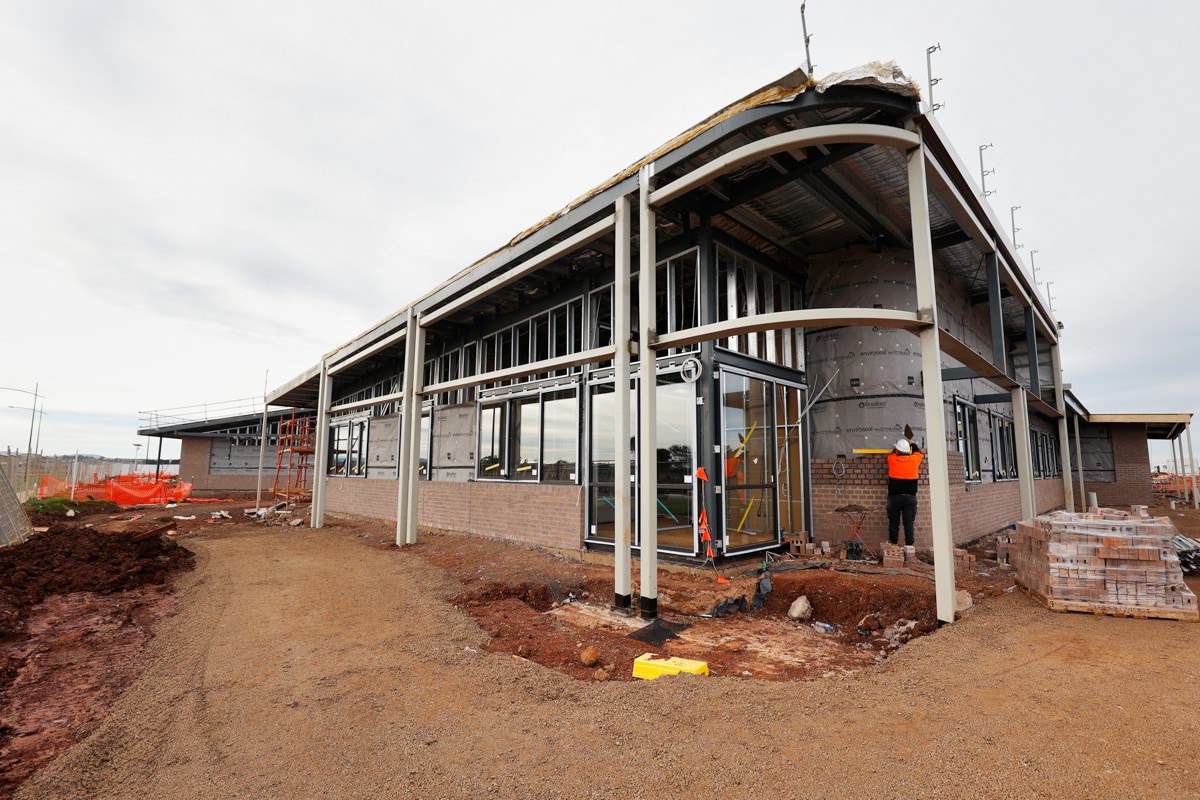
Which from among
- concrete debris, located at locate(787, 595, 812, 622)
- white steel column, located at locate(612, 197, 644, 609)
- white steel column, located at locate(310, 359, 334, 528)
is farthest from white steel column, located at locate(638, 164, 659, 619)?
white steel column, located at locate(310, 359, 334, 528)

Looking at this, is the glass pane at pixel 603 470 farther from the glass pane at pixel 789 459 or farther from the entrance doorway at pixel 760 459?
the glass pane at pixel 789 459

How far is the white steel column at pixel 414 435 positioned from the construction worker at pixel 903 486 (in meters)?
8.32

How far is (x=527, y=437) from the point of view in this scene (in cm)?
1187

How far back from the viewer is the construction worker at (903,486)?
884 centimetres

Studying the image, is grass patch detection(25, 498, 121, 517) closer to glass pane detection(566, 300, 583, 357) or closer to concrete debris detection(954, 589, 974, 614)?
glass pane detection(566, 300, 583, 357)

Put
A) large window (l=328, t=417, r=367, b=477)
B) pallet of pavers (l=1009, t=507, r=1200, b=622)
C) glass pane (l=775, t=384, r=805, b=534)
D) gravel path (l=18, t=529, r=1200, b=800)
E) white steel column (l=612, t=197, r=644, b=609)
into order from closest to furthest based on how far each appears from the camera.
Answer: gravel path (l=18, t=529, r=1200, b=800) < pallet of pavers (l=1009, t=507, r=1200, b=622) < white steel column (l=612, t=197, r=644, b=609) < glass pane (l=775, t=384, r=805, b=534) < large window (l=328, t=417, r=367, b=477)

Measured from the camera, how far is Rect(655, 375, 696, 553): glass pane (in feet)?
28.7

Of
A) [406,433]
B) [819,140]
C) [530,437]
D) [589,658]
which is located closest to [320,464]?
[406,433]

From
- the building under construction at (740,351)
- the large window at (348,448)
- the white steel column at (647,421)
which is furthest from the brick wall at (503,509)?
the white steel column at (647,421)

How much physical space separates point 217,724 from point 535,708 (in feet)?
6.50

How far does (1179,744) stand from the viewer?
286 centimetres

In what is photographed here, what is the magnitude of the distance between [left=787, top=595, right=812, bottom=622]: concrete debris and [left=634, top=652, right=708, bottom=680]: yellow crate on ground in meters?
2.66

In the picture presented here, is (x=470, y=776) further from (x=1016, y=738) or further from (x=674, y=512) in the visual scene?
(x=674, y=512)

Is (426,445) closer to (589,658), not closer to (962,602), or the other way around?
(589,658)
